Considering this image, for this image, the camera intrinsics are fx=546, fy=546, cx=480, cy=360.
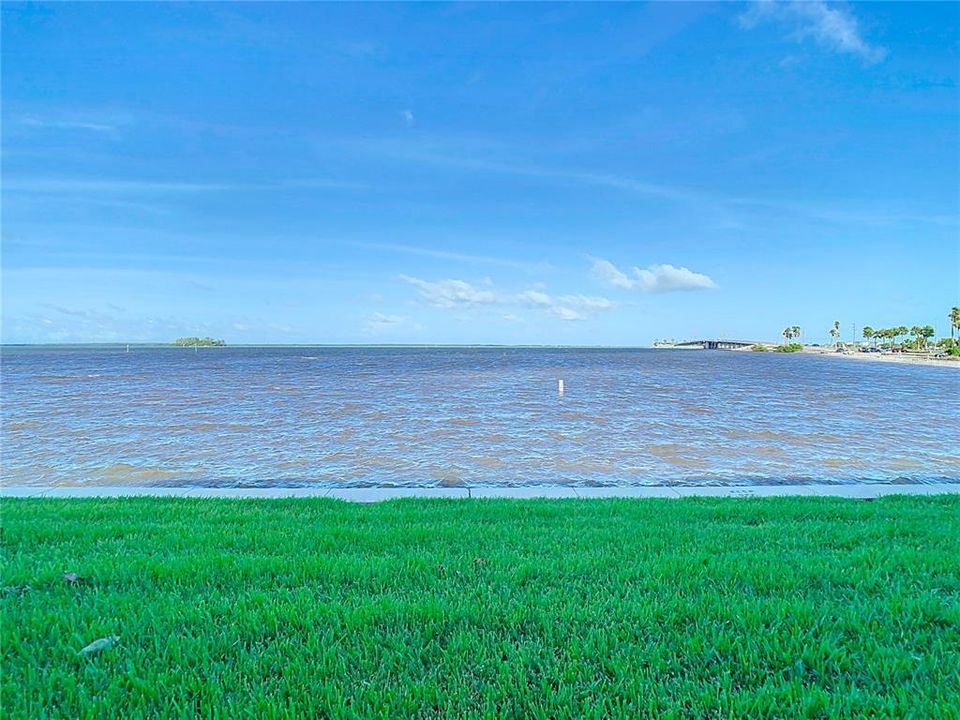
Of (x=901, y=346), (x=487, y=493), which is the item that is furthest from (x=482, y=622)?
(x=901, y=346)

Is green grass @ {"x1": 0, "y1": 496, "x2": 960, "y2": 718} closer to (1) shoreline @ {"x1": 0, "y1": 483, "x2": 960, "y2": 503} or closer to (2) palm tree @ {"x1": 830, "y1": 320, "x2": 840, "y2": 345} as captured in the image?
(1) shoreline @ {"x1": 0, "y1": 483, "x2": 960, "y2": 503}

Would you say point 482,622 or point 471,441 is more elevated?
point 482,622

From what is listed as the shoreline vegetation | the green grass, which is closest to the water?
the green grass

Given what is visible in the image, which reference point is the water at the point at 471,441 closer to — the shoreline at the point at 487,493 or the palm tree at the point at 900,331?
the shoreline at the point at 487,493

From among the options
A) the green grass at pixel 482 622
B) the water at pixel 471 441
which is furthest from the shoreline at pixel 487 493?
the green grass at pixel 482 622

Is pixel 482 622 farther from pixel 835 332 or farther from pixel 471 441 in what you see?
pixel 835 332

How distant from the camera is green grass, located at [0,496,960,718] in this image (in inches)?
96.0

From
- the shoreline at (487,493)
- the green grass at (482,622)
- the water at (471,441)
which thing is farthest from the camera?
the water at (471,441)

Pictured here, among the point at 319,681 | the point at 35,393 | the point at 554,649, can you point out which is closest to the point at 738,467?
the point at 554,649

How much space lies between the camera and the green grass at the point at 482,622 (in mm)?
2439

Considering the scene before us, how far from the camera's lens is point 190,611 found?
10.6 feet

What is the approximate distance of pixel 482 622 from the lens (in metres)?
3.16

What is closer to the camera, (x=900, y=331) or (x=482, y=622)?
(x=482, y=622)

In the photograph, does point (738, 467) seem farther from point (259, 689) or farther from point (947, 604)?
point (259, 689)
